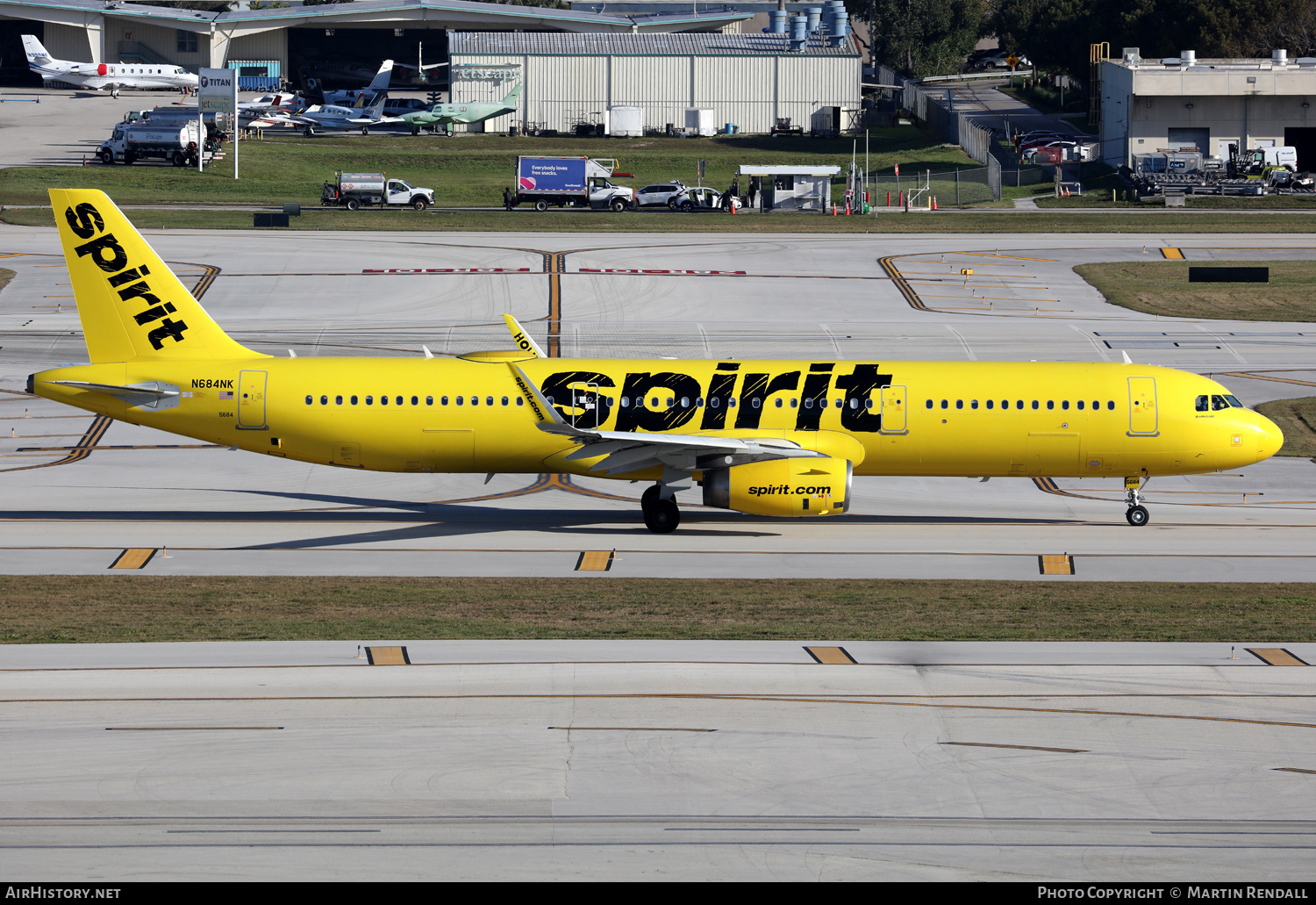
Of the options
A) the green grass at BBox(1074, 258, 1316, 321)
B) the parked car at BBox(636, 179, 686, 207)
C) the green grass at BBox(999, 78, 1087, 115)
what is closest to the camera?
the green grass at BBox(1074, 258, 1316, 321)

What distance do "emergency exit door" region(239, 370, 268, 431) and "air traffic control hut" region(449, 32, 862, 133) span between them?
334 ft

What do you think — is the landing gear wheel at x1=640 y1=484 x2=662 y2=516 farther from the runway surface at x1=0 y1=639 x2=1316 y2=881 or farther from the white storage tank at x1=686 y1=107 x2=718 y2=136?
the white storage tank at x1=686 y1=107 x2=718 y2=136

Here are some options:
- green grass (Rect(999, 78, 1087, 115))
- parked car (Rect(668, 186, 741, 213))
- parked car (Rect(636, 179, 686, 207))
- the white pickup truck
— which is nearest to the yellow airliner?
the white pickup truck

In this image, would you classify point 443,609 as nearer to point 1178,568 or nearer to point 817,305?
point 1178,568

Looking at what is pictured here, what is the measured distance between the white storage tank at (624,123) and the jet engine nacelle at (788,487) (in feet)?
336

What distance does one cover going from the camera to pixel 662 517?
3859cm

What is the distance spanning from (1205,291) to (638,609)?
52044mm

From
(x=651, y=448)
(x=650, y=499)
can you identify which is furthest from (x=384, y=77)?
(x=651, y=448)

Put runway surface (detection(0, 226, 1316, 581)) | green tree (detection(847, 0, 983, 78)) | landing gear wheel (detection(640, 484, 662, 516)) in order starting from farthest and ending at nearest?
green tree (detection(847, 0, 983, 78)) → landing gear wheel (detection(640, 484, 662, 516)) → runway surface (detection(0, 226, 1316, 581))

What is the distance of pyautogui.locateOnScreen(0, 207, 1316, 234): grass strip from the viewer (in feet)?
291

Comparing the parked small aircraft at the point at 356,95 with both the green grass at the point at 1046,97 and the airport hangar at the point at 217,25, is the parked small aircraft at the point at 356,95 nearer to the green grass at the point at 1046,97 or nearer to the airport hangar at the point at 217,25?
the airport hangar at the point at 217,25

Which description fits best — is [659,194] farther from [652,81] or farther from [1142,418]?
[1142,418]

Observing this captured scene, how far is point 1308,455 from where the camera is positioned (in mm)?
47406

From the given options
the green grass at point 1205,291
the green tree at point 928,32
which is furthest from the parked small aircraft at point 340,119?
the green grass at point 1205,291
